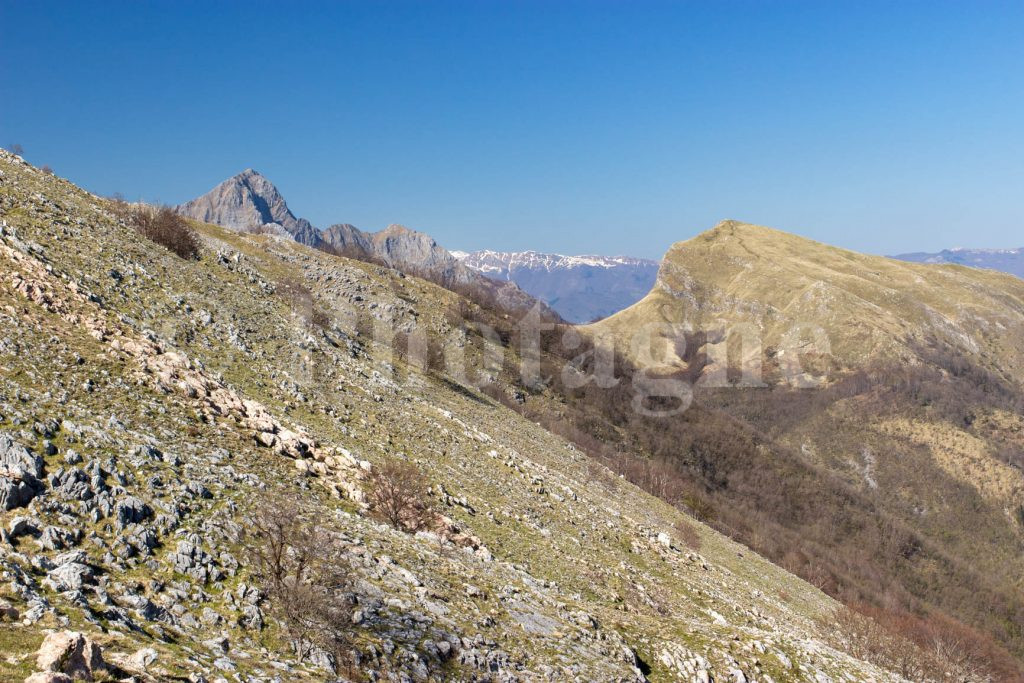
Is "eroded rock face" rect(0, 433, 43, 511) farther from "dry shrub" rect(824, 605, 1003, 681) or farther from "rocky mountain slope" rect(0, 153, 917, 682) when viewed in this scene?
"dry shrub" rect(824, 605, 1003, 681)

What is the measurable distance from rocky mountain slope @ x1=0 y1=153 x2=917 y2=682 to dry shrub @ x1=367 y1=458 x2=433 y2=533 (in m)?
0.61

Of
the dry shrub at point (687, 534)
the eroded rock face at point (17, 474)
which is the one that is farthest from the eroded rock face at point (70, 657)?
the dry shrub at point (687, 534)

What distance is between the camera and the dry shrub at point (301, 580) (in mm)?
12742

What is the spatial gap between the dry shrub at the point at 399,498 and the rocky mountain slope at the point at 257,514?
0.61 metres

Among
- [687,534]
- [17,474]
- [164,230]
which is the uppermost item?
[164,230]

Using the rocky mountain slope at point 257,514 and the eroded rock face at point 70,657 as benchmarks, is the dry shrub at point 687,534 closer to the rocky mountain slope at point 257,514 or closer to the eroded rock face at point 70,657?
the rocky mountain slope at point 257,514

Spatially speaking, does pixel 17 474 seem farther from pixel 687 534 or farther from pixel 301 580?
pixel 687 534

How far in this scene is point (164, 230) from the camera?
168 feet

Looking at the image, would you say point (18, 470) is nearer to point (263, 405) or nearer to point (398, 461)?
point (263, 405)

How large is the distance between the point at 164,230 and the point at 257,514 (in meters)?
45.6

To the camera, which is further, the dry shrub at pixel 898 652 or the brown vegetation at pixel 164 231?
the brown vegetation at pixel 164 231

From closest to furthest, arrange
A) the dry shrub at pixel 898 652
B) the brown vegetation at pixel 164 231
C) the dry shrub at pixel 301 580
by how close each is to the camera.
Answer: the dry shrub at pixel 301 580 < the dry shrub at pixel 898 652 < the brown vegetation at pixel 164 231

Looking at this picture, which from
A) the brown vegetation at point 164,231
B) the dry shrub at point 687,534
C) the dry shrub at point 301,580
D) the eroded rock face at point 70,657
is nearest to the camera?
the eroded rock face at point 70,657

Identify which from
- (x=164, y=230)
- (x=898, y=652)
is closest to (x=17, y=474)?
(x=898, y=652)
